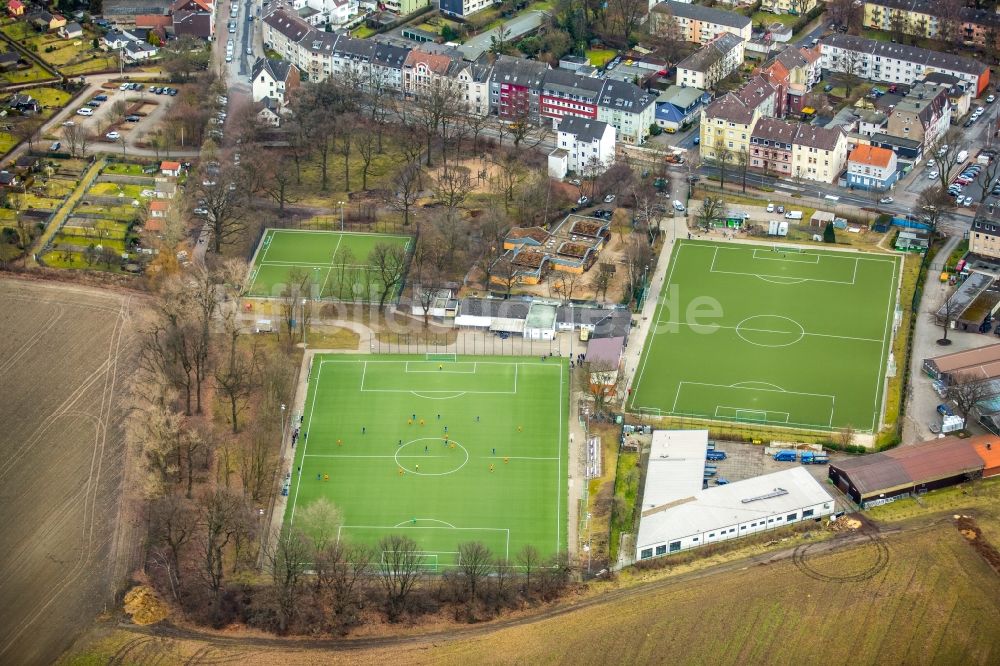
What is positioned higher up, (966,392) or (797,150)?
(797,150)

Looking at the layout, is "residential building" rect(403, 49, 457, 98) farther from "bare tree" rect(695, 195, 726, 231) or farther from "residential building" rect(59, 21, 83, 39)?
"residential building" rect(59, 21, 83, 39)

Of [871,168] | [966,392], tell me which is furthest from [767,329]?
[871,168]

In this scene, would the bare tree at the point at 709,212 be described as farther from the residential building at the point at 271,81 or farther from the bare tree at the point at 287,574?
the bare tree at the point at 287,574

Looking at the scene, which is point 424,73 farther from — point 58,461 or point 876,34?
point 58,461

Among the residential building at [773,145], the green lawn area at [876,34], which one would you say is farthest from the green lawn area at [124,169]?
the green lawn area at [876,34]

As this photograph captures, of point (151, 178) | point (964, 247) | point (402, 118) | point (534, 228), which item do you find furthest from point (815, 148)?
point (151, 178)

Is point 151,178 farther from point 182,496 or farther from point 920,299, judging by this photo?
point 920,299
